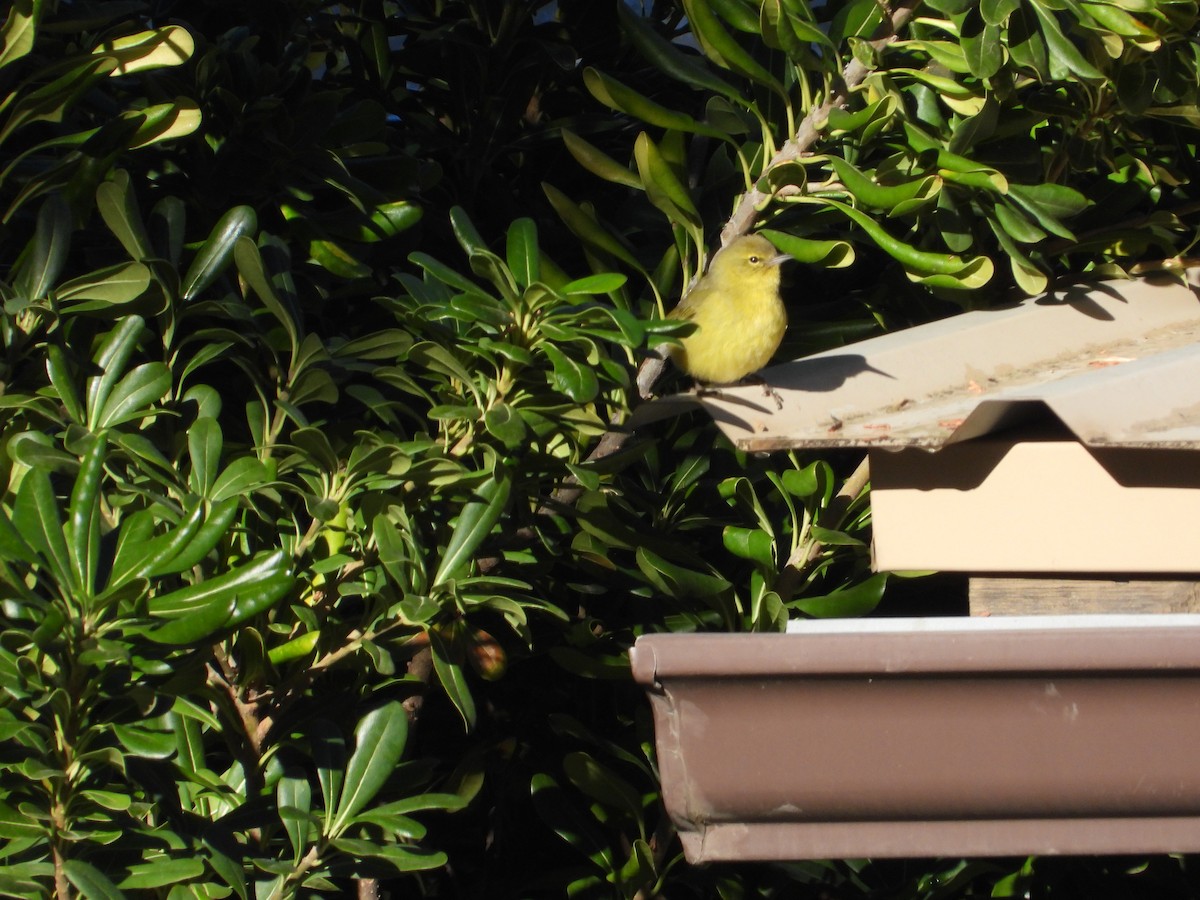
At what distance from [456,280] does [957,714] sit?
1211mm

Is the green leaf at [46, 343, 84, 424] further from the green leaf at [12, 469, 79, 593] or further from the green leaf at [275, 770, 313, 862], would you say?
the green leaf at [275, 770, 313, 862]

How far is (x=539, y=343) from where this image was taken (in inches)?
92.2

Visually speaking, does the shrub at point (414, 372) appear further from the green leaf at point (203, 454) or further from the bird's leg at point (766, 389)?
the bird's leg at point (766, 389)

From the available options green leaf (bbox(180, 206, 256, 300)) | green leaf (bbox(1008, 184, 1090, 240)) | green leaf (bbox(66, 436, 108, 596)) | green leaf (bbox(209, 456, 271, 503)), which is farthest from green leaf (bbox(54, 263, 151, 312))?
green leaf (bbox(1008, 184, 1090, 240))

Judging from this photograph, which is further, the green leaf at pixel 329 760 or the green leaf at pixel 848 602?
the green leaf at pixel 848 602

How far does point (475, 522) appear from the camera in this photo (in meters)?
2.40

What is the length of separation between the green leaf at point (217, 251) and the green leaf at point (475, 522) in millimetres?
756

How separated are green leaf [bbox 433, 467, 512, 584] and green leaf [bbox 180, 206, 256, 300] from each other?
756 millimetres

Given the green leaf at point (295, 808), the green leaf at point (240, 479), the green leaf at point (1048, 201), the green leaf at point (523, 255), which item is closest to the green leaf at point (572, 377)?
the green leaf at point (523, 255)

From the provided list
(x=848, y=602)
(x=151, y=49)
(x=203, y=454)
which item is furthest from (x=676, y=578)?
(x=151, y=49)

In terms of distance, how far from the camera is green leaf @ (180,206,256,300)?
2.60 metres

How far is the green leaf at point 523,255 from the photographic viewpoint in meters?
2.50

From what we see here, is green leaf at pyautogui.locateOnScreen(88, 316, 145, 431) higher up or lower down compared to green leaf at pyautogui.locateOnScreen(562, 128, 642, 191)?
lower down

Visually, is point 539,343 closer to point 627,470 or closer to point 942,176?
point 942,176
